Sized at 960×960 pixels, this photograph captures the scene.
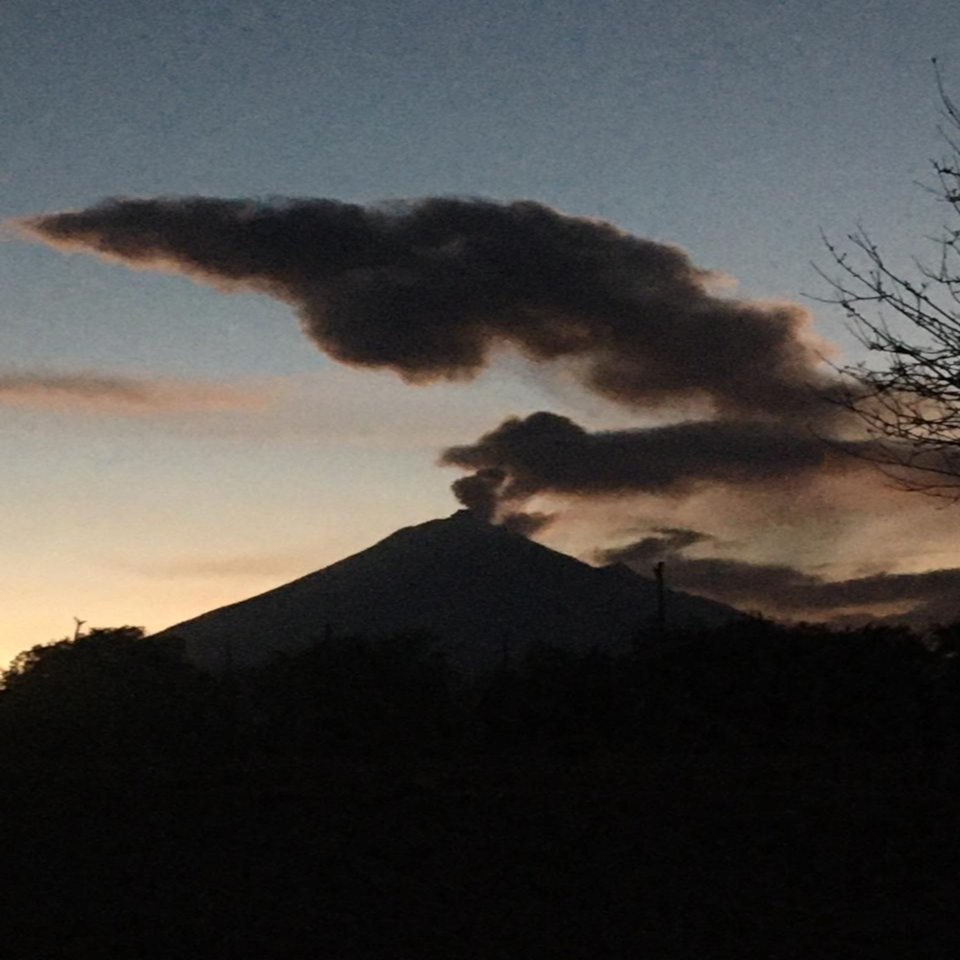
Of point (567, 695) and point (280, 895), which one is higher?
point (567, 695)

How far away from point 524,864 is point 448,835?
47.4 inches

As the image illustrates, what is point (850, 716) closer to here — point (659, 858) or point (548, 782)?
point (548, 782)

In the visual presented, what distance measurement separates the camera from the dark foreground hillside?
991 cm

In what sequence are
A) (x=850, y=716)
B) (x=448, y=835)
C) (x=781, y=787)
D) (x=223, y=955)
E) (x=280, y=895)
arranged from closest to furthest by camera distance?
(x=223, y=955) < (x=280, y=895) < (x=448, y=835) < (x=781, y=787) < (x=850, y=716)

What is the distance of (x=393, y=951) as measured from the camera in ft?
31.4

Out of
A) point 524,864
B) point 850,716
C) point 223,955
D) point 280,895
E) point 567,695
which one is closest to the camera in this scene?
point 223,955

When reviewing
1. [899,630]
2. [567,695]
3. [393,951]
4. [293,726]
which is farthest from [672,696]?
[393,951]

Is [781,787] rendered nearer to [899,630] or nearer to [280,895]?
[280,895]

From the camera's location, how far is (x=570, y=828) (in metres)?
12.8

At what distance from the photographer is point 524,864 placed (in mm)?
11719

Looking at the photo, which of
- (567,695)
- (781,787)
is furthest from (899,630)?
(781,787)

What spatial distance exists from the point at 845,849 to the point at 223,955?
18.7 ft

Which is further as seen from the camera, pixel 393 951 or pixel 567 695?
pixel 567 695

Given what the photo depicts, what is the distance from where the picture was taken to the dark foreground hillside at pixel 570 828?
32.5 feet
